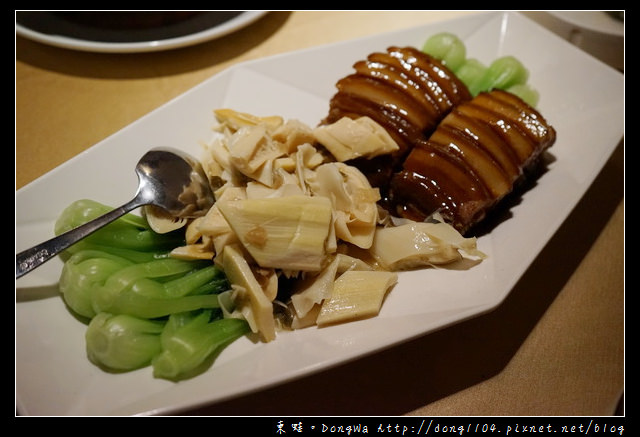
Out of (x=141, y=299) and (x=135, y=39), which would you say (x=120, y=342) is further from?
(x=135, y=39)

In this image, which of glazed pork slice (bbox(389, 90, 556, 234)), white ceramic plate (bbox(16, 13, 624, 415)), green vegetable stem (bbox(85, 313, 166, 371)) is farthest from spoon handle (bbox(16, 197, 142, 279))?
glazed pork slice (bbox(389, 90, 556, 234))

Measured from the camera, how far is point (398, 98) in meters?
2.41

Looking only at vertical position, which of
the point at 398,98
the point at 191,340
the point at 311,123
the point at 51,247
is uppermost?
the point at 398,98

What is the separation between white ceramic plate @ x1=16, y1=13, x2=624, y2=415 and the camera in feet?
5.11

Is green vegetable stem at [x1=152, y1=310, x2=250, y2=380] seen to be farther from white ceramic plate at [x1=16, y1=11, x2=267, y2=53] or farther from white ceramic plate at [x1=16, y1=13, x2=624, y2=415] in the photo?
white ceramic plate at [x1=16, y1=11, x2=267, y2=53]

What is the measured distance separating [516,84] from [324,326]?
193 cm

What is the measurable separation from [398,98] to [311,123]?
540mm

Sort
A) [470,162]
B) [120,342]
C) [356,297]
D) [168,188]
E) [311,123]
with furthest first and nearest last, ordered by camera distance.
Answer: [311,123]
[470,162]
[168,188]
[356,297]
[120,342]

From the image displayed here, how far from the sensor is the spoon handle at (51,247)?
165 centimetres

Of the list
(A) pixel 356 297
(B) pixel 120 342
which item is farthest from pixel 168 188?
(A) pixel 356 297

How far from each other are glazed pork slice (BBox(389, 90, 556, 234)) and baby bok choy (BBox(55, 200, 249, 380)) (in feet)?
3.05

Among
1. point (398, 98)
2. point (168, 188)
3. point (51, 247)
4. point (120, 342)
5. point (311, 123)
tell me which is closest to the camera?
point (120, 342)

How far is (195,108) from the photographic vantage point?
2486 mm

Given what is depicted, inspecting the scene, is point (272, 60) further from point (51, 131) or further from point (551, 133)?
point (551, 133)
